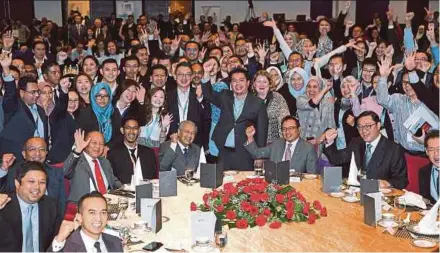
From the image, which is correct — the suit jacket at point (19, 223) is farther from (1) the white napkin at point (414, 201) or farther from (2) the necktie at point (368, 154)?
(2) the necktie at point (368, 154)

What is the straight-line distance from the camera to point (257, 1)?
67.5 feet

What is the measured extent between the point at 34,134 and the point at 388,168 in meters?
3.17

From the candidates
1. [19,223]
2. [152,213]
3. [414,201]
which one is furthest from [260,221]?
[19,223]

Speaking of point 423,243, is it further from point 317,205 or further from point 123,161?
point 123,161

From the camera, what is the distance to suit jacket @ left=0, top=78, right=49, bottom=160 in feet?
19.0

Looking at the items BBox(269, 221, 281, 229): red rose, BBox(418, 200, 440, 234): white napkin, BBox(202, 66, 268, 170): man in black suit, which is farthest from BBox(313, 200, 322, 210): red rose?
BBox(202, 66, 268, 170): man in black suit

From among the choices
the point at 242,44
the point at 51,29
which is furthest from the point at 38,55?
the point at 51,29

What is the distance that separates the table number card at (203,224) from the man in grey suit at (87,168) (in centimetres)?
142

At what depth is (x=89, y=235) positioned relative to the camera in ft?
12.3

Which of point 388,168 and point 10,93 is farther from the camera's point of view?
point 10,93

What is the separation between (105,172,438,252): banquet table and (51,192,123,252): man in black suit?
7.0 inches

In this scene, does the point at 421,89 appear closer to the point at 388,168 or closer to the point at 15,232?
the point at 388,168

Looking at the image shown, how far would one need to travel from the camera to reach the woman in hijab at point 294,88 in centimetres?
690

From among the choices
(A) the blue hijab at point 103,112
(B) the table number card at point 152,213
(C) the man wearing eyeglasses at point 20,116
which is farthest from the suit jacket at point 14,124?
(B) the table number card at point 152,213
